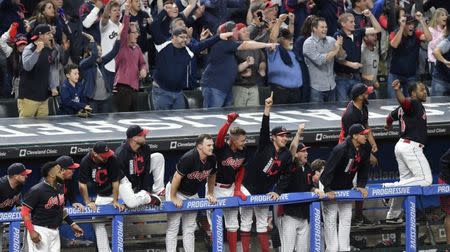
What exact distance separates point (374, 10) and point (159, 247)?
265 inches

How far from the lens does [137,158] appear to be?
55.2 ft

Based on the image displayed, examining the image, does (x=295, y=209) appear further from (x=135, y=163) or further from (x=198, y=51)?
(x=198, y=51)

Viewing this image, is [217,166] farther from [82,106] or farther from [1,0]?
[1,0]

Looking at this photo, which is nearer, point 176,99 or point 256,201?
point 256,201

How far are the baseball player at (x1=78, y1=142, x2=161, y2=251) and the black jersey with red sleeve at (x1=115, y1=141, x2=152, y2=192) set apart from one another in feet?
1.01

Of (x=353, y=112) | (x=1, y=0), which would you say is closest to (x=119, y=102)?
(x=1, y=0)

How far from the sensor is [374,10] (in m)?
21.7

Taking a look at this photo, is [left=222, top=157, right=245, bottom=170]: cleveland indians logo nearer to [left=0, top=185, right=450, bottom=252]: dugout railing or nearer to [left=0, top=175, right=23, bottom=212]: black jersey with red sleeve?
[left=0, top=185, right=450, bottom=252]: dugout railing

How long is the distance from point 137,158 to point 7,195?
1.64m

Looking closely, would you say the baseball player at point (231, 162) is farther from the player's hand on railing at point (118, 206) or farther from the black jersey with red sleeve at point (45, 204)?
the black jersey with red sleeve at point (45, 204)

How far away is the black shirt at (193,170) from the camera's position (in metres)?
16.4

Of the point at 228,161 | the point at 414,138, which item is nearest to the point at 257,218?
the point at 228,161

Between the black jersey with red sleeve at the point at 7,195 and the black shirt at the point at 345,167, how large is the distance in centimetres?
349

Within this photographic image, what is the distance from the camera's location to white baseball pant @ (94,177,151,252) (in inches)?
632
